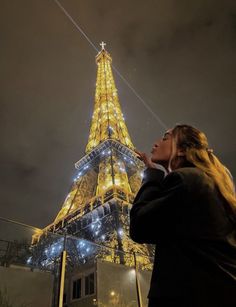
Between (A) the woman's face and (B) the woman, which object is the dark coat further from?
(A) the woman's face

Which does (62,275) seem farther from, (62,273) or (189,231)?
(189,231)

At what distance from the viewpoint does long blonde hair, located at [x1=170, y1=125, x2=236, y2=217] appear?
1.09m

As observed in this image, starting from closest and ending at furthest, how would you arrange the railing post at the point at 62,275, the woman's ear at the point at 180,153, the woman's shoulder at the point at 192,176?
the woman's shoulder at the point at 192,176
the woman's ear at the point at 180,153
the railing post at the point at 62,275

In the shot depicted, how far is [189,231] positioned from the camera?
2.99 ft

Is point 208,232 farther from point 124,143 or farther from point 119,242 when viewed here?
point 124,143

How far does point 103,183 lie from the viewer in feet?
71.3

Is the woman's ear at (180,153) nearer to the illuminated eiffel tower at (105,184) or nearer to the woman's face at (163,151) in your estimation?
the woman's face at (163,151)

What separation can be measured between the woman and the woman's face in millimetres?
83

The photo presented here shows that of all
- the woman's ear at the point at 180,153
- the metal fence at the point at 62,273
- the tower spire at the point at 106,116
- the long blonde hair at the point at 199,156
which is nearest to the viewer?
the long blonde hair at the point at 199,156

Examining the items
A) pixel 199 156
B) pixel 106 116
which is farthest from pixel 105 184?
pixel 199 156

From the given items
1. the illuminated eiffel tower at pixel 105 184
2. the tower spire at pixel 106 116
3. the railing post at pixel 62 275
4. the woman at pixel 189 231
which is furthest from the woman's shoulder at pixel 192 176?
the tower spire at pixel 106 116

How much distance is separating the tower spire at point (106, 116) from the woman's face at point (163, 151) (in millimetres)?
23380

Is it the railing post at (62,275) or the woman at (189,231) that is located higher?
the railing post at (62,275)

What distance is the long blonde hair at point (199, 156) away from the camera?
3.59 ft
